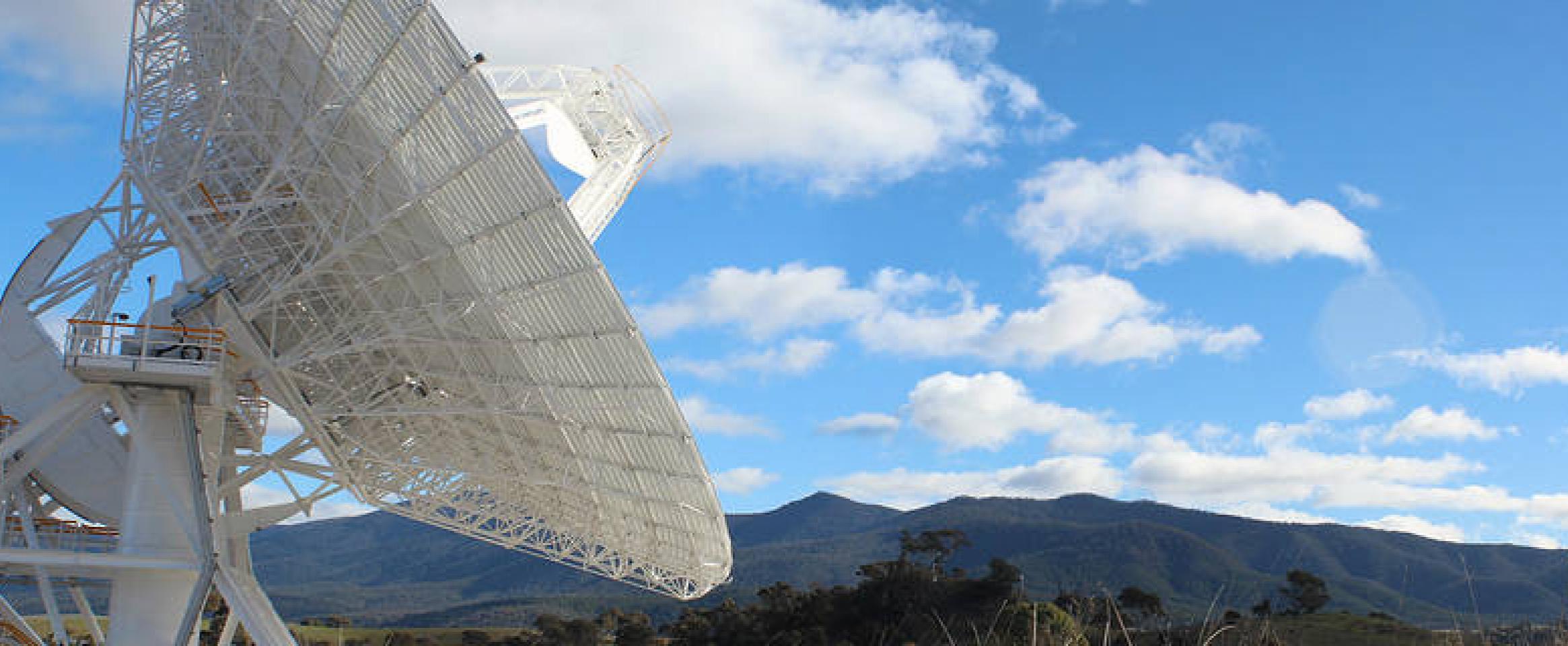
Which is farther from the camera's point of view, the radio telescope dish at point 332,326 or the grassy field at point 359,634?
the grassy field at point 359,634

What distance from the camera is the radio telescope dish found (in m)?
20.3

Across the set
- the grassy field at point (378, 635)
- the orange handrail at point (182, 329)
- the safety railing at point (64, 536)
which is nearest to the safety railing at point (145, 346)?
the orange handrail at point (182, 329)

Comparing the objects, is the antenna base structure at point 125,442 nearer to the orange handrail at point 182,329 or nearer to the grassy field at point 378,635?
the orange handrail at point 182,329

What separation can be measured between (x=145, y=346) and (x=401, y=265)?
547cm

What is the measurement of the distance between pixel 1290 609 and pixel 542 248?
217 ft

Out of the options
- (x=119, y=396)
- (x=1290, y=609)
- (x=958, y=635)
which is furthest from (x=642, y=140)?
(x=1290, y=609)

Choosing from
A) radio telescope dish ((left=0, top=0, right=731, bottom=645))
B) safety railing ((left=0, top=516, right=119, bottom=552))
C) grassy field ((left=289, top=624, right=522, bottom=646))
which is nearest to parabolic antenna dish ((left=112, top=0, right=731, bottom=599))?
radio telescope dish ((left=0, top=0, right=731, bottom=645))

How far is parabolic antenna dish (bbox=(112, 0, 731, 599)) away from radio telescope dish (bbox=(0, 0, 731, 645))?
0.05 m

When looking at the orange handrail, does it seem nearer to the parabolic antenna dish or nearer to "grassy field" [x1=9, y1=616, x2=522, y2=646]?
the parabolic antenna dish

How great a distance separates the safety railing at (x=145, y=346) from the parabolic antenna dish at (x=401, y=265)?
1.81 ft

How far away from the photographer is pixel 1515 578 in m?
174

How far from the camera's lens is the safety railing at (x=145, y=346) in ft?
74.5

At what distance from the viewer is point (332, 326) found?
2377 centimetres

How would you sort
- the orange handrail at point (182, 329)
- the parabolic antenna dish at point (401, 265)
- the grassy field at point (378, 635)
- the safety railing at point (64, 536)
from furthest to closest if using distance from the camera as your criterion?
the grassy field at point (378, 635) → the safety railing at point (64, 536) → the orange handrail at point (182, 329) → the parabolic antenna dish at point (401, 265)
